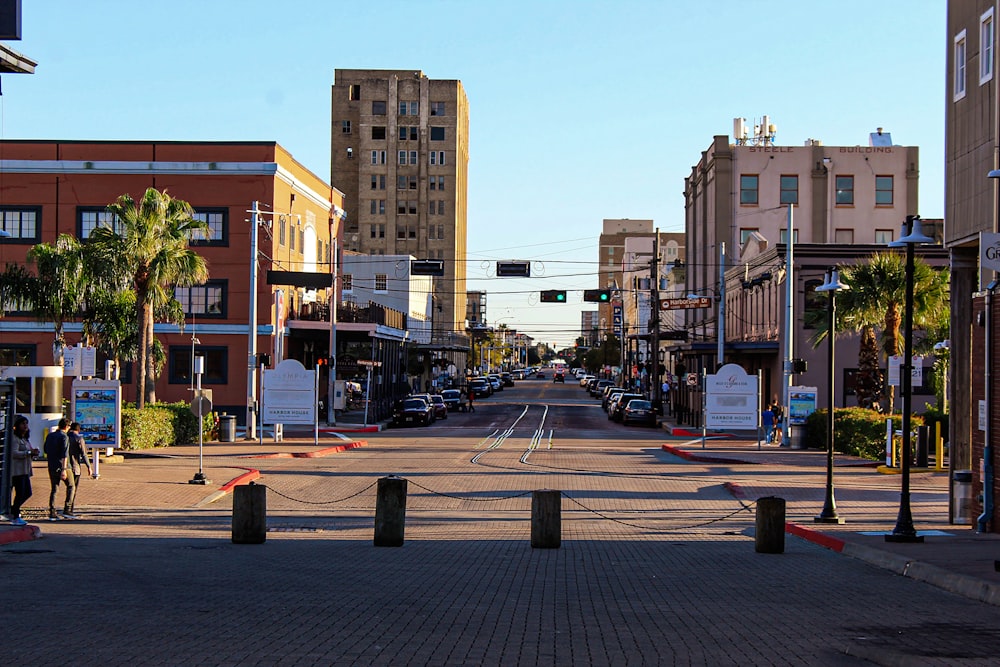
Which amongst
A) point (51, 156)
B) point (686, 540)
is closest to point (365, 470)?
point (686, 540)

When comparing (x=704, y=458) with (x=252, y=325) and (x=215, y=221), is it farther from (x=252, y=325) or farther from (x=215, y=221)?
(x=215, y=221)

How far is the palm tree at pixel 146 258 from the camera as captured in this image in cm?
3894

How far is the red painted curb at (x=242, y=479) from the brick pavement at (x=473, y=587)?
290 millimetres

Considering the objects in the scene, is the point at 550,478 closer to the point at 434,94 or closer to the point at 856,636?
the point at 856,636

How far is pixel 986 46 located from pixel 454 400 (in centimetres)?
5789

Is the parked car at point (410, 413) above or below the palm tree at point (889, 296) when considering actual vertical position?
below

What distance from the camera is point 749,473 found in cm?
3262

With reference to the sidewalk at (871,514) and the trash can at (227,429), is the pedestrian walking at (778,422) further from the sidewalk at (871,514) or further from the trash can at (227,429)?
the trash can at (227,429)

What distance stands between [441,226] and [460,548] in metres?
112

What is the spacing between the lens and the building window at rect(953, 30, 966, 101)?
2058cm

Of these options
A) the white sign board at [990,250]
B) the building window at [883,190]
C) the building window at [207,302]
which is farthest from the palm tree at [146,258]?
the building window at [883,190]

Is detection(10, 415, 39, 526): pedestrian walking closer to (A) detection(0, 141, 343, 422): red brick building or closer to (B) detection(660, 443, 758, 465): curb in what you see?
(B) detection(660, 443, 758, 465): curb

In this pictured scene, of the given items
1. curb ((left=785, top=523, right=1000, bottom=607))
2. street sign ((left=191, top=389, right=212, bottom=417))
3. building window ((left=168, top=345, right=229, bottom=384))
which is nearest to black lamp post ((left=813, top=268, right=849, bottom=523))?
curb ((left=785, top=523, right=1000, bottom=607))

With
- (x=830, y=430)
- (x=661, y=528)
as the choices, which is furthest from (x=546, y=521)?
(x=830, y=430)
